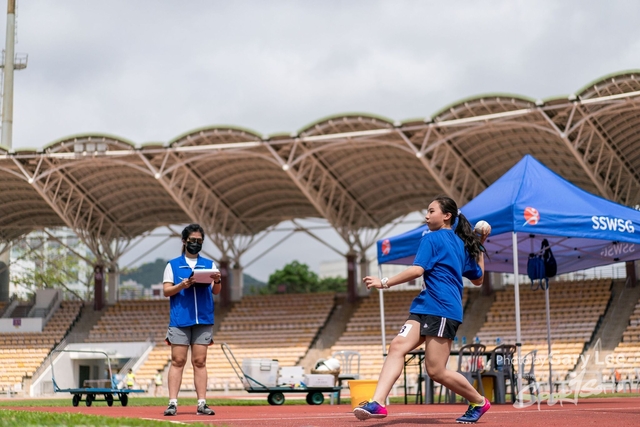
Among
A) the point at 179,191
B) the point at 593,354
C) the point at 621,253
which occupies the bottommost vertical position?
the point at 593,354

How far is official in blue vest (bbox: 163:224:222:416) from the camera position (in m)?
9.09

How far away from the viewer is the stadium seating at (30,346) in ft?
124

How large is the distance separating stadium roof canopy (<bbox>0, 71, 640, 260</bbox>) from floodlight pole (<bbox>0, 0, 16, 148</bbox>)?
844 centimetres

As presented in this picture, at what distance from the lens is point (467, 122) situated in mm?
28562

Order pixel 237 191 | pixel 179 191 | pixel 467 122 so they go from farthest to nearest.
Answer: pixel 237 191, pixel 179 191, pixel 467 122

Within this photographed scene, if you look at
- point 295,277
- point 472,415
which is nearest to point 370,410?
point 472,415

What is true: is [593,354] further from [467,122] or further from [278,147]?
[278,147]

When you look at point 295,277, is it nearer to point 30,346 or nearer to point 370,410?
point 30,346

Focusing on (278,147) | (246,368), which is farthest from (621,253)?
(278,147)

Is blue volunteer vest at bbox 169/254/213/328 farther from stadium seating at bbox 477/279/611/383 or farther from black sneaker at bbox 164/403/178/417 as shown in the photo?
stadium seating at bbox 477/279/611/383

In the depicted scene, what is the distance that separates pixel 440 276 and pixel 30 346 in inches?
1471

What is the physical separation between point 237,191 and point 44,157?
26.6ft

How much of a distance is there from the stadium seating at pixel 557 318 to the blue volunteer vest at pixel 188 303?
21459 millimetres

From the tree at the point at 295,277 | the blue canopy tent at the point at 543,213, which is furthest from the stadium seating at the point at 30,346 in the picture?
the tree at the point at 295,277
